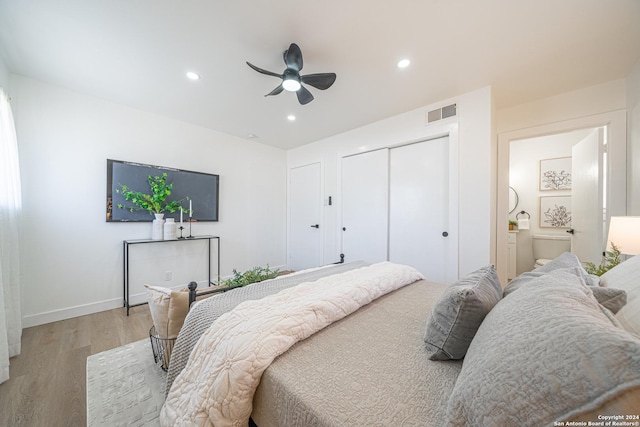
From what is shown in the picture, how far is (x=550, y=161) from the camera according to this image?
3.83 meters

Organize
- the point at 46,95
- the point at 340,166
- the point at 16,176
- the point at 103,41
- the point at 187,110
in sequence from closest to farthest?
the point at 103,41
the point at 16,176
the point at 46,95
the point at 187,110
the point at 340,166

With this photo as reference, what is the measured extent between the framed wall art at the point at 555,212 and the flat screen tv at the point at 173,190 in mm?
5532

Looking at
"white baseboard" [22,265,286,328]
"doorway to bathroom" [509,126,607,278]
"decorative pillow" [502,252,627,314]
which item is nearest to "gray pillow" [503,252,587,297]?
"decorative pillow" [502,252,627,314]

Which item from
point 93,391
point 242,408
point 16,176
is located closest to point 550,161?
point 242,408

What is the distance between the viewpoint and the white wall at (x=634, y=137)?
1.90 meters

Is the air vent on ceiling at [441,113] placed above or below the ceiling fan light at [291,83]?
above

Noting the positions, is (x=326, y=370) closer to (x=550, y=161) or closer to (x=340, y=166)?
(x=340, y=166)

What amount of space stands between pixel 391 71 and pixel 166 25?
73.2 inches

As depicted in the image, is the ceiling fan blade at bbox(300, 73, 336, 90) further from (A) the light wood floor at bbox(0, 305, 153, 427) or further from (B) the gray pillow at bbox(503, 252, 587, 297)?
(A) the light wood floor at bbox(0, 305, 153, 427)

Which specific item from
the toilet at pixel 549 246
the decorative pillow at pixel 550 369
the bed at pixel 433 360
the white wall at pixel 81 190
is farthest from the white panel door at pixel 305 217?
the toilet at pixel 549 246

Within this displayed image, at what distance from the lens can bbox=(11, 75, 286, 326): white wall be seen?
231cm

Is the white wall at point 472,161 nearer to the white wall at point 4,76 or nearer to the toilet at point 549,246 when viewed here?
the toilet at point 549,246

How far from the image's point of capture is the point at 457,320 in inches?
31.4

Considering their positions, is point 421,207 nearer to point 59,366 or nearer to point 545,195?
point 545,195
